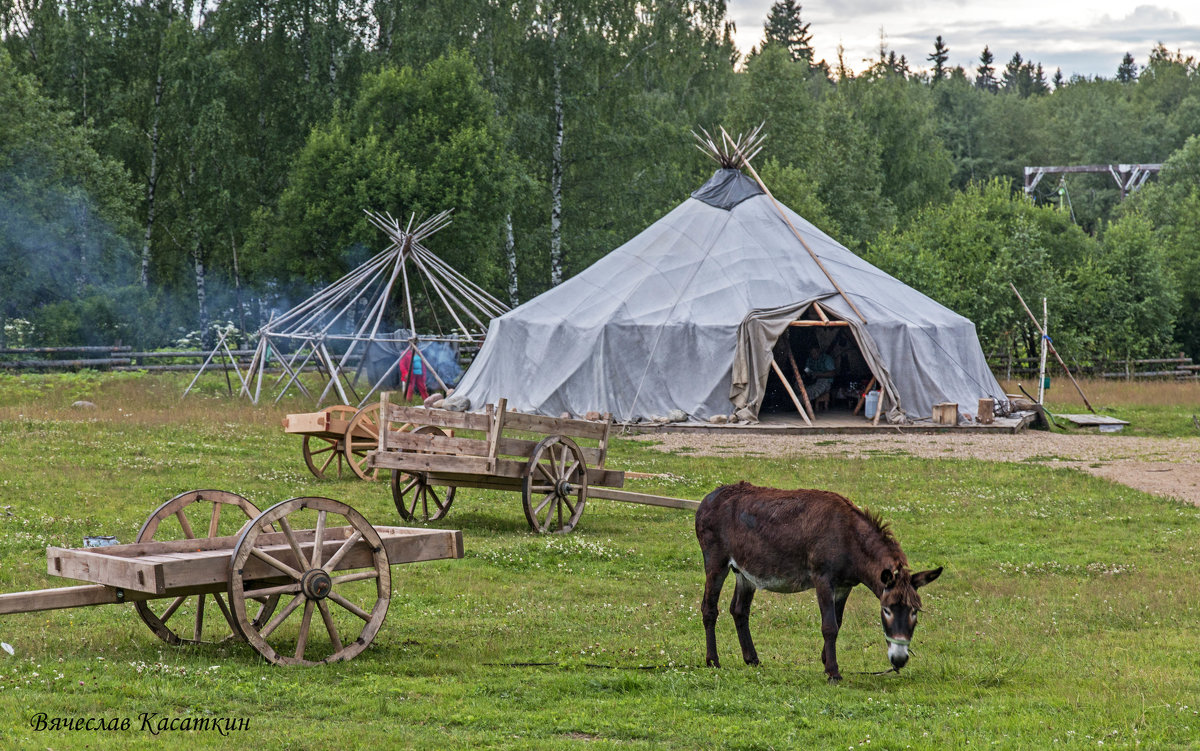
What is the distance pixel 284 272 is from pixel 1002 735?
40179 mm

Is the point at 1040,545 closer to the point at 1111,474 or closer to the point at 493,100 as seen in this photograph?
the point at 1111,474

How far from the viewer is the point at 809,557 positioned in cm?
817

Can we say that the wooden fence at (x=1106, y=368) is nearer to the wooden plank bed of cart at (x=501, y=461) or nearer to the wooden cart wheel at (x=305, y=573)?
the wooden plank bed of cart at (x=501, y=461)

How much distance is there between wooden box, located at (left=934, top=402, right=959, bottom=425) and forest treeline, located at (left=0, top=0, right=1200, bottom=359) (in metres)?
14.5

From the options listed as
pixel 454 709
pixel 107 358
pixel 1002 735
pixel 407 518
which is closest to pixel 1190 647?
pixel 1002 735

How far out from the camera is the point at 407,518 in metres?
15.2

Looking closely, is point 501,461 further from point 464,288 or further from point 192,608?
point 464,288

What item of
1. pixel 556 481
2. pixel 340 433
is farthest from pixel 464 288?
pixel 556 481

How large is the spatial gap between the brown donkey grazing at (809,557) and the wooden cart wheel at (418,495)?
6825mm

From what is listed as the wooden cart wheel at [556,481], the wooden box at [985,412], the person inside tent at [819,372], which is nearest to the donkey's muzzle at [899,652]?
the wooden cart wheel at [556,481]

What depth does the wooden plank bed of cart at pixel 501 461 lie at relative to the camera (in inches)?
564

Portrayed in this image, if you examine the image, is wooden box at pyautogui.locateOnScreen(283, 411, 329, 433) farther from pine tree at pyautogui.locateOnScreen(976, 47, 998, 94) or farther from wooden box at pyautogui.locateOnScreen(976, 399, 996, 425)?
pine tree at pyautogui.locateOnScreen(976, 47, 998, 94)

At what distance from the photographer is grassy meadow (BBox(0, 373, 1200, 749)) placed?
6941mm

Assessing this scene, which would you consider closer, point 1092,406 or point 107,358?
point 1092,406
